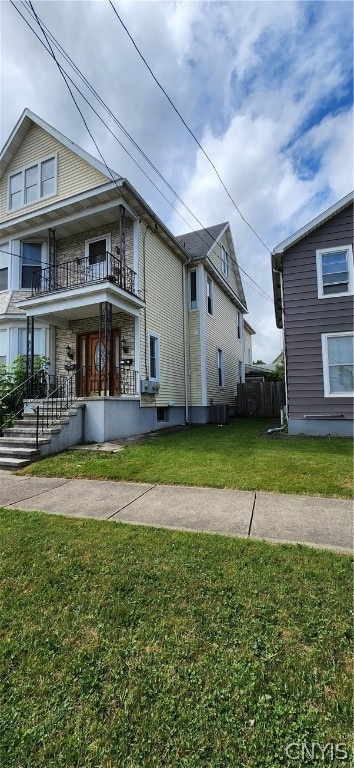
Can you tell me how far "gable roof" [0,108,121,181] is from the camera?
37.0 feet

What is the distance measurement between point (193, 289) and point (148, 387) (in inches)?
243

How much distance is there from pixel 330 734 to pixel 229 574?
123cm

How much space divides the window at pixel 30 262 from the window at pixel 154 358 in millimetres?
4915

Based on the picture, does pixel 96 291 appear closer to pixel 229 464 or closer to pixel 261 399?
pixel 229 464

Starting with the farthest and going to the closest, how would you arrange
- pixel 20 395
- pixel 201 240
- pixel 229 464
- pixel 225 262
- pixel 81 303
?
1. pixel 225 262
2. pixel 201 240
3. pixel 20 395
4. pixel 81 303
5. pixel 229 464

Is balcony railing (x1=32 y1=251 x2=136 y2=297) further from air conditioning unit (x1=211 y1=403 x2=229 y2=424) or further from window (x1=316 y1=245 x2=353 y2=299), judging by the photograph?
air conditioning unit (x1=211 y1=403 x2=229 y2=424)

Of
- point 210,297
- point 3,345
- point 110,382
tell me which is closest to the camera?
point 110,382

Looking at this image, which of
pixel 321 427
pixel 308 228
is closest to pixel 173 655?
pixel 321 427

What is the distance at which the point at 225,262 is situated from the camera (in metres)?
19.1

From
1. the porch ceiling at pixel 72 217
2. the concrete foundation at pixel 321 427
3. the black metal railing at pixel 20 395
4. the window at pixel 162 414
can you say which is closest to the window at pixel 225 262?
the porch ceiling at pixel 72 217

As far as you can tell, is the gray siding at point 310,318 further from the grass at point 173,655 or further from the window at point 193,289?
the grass at point 173,655

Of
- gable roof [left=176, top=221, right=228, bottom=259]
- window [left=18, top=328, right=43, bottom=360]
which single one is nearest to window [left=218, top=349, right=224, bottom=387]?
gable roof [left=176, top=221, right=228, bottom=259]

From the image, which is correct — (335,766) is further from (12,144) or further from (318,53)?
(12,144)

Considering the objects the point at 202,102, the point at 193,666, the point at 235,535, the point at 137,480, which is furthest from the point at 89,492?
the point at 202,102
